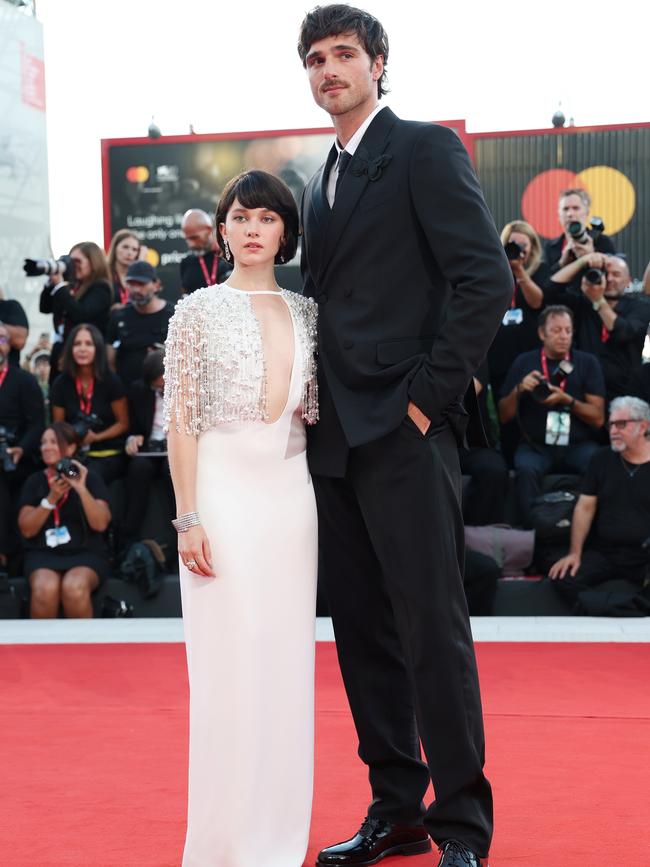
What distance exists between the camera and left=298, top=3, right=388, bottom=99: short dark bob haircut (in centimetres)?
258

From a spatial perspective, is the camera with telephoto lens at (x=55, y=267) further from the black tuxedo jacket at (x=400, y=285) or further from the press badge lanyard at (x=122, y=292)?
the black tuxedo jacket at (x=400, y=285)

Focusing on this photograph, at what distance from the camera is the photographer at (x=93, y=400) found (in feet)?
21.9

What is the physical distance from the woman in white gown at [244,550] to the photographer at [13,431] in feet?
13.9

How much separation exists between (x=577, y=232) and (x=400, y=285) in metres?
4.40

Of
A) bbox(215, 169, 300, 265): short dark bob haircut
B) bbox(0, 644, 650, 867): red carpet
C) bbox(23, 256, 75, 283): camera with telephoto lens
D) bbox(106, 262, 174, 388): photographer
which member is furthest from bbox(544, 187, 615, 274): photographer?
bbox(215, 169, 300, 265): short dark bob haircut

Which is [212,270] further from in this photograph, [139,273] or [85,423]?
[85,423]

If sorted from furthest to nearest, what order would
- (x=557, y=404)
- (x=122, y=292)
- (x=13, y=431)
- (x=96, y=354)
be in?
(x=122, y=292), (x=13, y=431), (x=96, y=354), (x=557, y=404)

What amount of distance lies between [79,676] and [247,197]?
271 cm

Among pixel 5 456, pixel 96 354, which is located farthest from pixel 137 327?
pixel 5 456

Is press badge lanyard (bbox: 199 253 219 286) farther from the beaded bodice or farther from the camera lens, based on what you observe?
the beaded bodice

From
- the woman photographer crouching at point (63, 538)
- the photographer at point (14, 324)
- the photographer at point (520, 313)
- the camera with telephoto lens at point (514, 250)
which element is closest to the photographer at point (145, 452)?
the woman photographer crouching at point (63, 538)

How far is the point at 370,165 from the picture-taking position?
2605 millimetres

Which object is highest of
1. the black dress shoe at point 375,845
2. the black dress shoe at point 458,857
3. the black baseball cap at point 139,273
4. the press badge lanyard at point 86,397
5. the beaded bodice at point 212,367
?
the black baseball cap at point 139,273

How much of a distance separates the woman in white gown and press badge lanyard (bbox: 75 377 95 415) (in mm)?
4199
